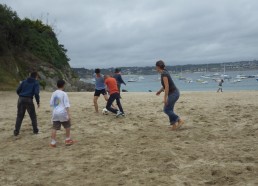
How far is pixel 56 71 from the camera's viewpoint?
3625 cm

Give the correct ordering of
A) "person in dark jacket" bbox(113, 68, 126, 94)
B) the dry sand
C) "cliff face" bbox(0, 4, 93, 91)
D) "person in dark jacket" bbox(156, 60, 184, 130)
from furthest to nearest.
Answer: "cliff face" bbox(0, 4, 93, 91) < "person in dark jacket" bbox(113, 68, 126, 94) < "person in dark jacket" bbox(156, 60, 184, 130) < the dry sand

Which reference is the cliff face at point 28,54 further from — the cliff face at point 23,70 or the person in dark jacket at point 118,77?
the person in dark jacket at point 118,77

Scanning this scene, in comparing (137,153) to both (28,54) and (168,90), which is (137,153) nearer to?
(168,90)

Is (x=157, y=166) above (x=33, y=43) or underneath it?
underneath

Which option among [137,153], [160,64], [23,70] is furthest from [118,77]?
[23,70]

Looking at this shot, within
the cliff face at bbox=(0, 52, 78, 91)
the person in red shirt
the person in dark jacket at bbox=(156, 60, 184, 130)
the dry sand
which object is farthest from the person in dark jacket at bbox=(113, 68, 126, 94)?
the cliff face at bbox=(0, 52, 78, 91)

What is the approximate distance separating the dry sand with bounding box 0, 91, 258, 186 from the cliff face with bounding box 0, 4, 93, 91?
17182 millimetres

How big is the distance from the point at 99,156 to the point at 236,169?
2540 mm

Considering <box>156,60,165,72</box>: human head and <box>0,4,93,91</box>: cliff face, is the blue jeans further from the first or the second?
<box>0,4,93,91</box>: cliff face

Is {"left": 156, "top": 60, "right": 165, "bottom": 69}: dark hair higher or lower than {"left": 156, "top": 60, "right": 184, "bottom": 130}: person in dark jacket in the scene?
higher

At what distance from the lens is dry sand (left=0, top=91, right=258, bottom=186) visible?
5918mm

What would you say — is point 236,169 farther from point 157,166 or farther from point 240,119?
point 240,119

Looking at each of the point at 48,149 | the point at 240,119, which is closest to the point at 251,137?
the point at 240,119

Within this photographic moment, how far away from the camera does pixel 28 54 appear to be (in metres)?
34.4
